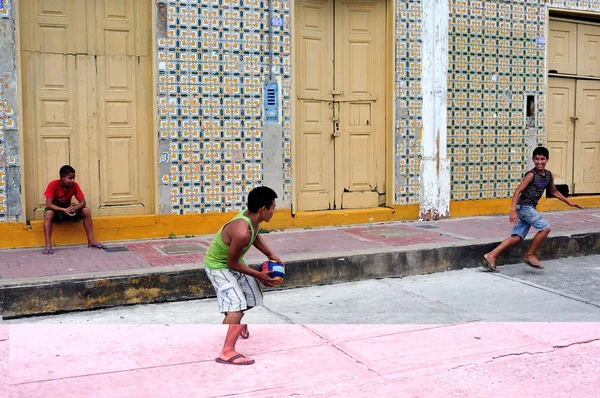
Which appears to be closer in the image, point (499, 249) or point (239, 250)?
point (239, 250)

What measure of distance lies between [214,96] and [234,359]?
508 cm

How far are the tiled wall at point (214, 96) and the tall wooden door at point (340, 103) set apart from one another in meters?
Answer: 0.51

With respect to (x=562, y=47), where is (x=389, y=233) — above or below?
below

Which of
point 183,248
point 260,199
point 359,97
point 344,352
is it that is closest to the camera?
point 260,199

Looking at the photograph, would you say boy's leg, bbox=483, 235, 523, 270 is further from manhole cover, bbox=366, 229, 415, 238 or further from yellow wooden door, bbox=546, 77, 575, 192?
yellow wooden door, bbox=546, 77, 575, 192

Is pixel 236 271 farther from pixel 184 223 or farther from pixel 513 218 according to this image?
pixel 184 223

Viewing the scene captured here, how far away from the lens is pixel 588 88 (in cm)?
1252

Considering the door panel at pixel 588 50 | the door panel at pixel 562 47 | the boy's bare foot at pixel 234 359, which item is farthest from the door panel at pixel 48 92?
the door panel at pixel 588 50

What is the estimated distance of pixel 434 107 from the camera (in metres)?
10.9

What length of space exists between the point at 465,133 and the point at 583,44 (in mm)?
3090

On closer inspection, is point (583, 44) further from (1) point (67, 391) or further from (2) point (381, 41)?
(1) point (67, 391)

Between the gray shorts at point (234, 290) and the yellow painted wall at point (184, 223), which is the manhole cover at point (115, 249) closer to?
the yellow painted wall at point (184, 223)

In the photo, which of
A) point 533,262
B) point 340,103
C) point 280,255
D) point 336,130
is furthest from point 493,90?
point 280,255

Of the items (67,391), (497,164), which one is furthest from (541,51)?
(67,391)
